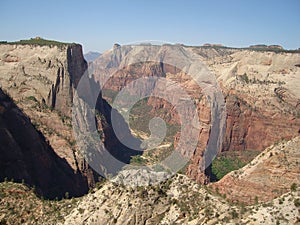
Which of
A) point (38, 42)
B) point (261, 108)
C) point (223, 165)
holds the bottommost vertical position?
point (223, 165)

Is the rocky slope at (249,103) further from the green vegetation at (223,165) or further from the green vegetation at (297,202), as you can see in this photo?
the green vegetation at (297,202)

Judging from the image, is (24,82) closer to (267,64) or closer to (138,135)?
(138,135)

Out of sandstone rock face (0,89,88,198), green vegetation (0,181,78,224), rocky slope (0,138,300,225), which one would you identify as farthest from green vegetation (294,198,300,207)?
sandstone rock face (0,89,88,198)

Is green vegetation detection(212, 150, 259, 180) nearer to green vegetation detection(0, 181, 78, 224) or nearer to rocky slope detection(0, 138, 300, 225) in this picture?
green vegetation detection(0, 181, 78, 224)

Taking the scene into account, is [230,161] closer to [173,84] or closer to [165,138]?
[165,138]

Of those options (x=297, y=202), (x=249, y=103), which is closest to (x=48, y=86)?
(x=249, y=103)

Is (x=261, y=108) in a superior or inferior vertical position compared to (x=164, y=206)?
superior

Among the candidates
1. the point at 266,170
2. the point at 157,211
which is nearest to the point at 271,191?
the point at 266,170
